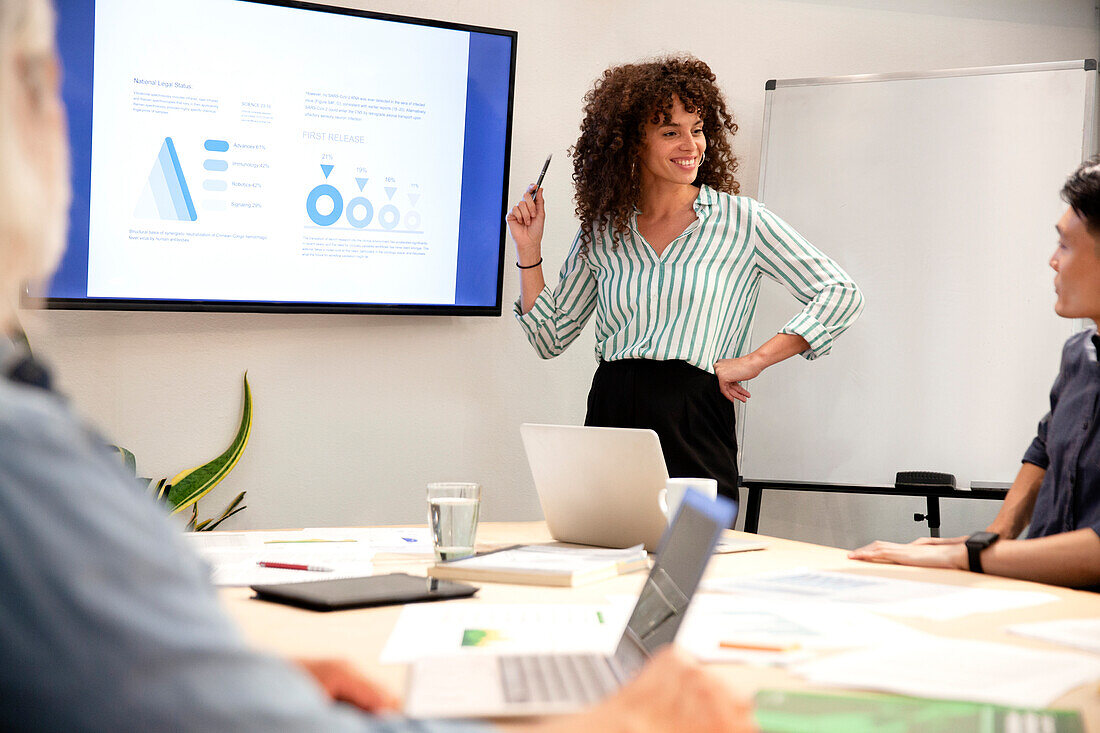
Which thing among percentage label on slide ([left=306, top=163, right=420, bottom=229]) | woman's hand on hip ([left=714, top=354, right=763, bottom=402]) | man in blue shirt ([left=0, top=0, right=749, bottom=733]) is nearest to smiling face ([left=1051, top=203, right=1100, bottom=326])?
woman's hand on hip ([left=714, top=354, right=763, bottom=402])

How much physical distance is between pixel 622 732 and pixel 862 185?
3140mm

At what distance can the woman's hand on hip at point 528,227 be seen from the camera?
116 inches

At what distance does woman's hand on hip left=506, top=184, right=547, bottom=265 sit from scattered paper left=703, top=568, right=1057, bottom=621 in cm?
157

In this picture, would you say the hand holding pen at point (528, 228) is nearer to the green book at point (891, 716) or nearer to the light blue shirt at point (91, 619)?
the green book at point (891, 716)

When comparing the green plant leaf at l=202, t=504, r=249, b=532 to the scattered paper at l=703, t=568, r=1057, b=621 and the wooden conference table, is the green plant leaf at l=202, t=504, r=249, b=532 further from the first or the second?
the scattered paper at l=703, t=568, r=1057, b=621

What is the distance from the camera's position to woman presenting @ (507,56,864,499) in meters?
2.65

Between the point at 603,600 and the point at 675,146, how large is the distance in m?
1.63

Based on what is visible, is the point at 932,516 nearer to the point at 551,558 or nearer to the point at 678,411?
the point at 678,411

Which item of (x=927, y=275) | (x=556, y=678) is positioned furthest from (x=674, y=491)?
→ (x=927, y=275)

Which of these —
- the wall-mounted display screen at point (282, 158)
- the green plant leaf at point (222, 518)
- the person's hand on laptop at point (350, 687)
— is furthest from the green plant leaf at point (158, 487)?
the person's hand on laptop at point (350, 687)

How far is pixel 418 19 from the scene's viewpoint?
3109 millimetres

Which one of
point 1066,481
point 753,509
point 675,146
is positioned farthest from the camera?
point 753,509

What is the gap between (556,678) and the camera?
37.0 inches

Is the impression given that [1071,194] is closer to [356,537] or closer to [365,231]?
[356,537]
